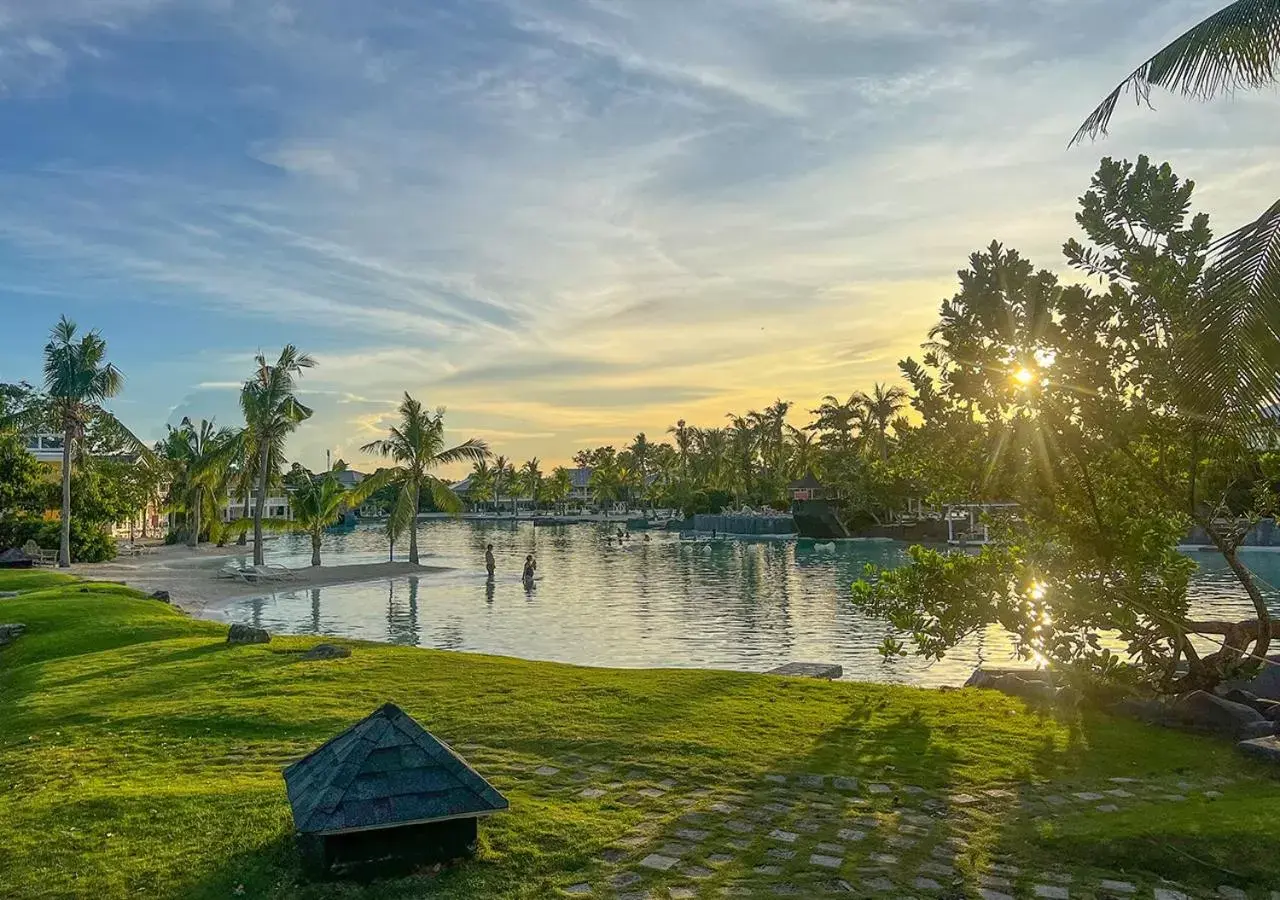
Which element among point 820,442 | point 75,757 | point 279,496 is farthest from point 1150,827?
point 279,496

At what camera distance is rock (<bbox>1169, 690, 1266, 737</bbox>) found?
9.78 metres

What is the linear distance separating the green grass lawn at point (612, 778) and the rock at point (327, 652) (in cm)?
100

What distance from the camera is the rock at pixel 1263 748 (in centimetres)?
868

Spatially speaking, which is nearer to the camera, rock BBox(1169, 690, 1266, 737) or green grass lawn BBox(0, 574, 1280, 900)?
green grass lawn BBox(0, 574, 1280, 900)

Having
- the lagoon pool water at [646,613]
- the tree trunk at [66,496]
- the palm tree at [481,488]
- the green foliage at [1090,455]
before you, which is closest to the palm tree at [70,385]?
the tree trunk at [66,496]

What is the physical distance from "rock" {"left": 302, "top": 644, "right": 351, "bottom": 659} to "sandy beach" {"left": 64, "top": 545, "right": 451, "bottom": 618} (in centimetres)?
1273

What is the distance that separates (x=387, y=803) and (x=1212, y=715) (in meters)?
Answer: 9.34

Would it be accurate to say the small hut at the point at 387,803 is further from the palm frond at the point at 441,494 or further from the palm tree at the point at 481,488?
the palm tree at the point at 481,488

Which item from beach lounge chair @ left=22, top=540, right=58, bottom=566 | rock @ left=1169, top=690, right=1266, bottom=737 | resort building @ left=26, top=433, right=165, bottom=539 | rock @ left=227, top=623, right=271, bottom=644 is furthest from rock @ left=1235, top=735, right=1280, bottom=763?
resort building @ left=26, top=433, right=165, bottom=539

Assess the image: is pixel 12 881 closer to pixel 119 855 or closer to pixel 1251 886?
pixel 119 855

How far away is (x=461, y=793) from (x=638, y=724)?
442cm

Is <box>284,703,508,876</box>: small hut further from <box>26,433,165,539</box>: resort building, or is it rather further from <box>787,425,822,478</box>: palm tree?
<box>787,425,822,478</box>: palm tree

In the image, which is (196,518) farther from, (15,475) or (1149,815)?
(1149,815)

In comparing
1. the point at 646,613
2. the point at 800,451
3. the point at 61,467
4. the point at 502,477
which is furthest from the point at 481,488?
the point at 646,613
